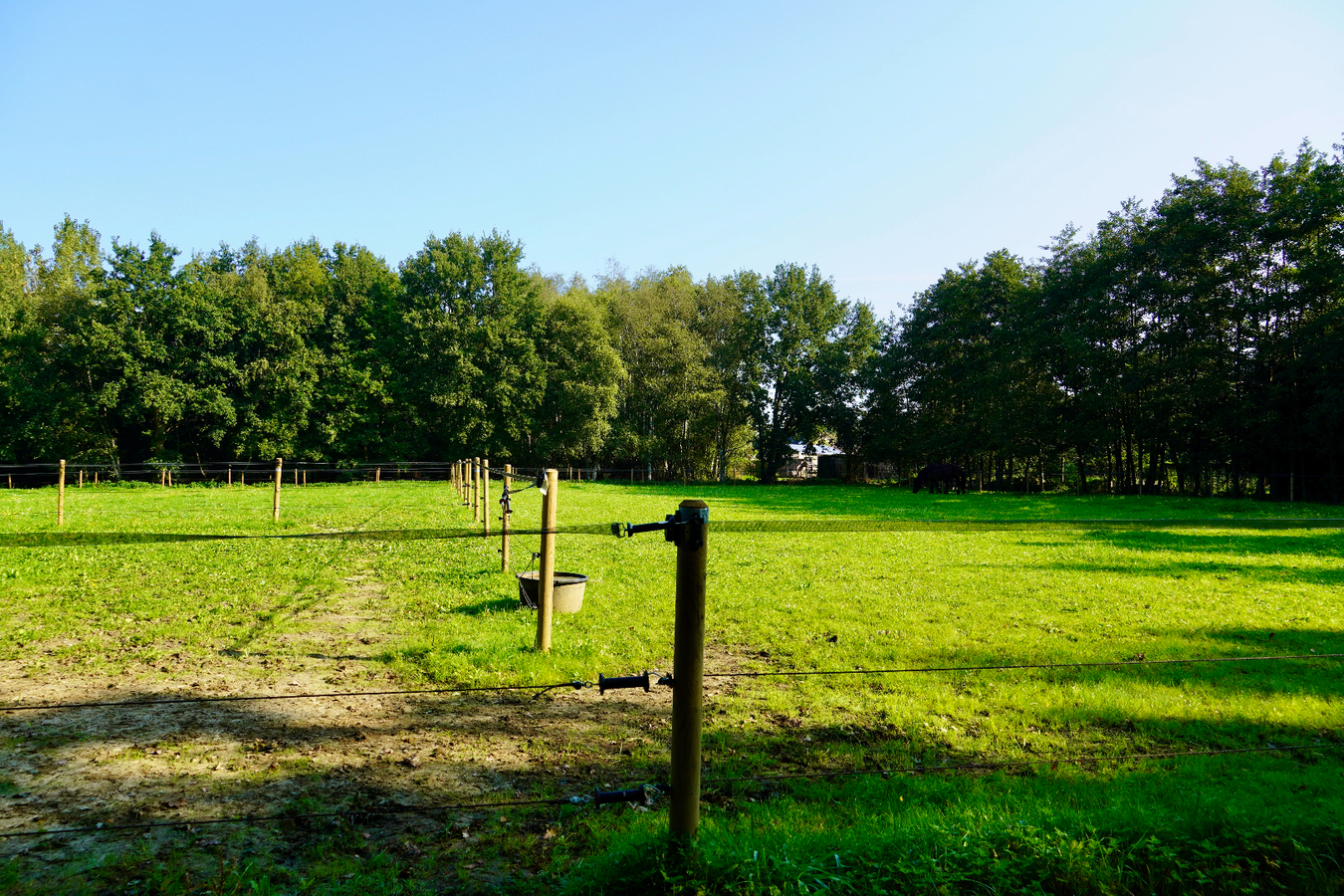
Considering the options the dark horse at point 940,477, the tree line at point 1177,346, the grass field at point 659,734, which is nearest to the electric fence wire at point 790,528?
the grass field at point 659,734

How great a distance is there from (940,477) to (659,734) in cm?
4550

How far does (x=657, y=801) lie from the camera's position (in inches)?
153

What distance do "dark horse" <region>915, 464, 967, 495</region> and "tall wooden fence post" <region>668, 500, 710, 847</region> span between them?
45.9 metres

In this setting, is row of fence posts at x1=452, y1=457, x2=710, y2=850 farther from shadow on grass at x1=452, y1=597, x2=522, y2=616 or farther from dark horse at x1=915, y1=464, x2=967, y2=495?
dark horse at x1=915, y1=464, x2=967, y2=495

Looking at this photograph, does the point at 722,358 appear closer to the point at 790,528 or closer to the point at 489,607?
the point at 489,607

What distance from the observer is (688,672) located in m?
2.78

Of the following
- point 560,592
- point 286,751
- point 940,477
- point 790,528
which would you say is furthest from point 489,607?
point 940,477

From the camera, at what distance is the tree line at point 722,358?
1361 inches

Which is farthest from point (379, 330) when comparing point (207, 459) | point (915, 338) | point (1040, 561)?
point (1040, 561)

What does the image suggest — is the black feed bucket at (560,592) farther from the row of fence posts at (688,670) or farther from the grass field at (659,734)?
the row of fence posts at (688,670)

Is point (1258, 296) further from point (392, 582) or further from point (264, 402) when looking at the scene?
point (264, 402)

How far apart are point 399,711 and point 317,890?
2.30 metres

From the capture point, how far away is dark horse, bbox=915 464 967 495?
46.6 m

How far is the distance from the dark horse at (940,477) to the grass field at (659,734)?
36248mm
